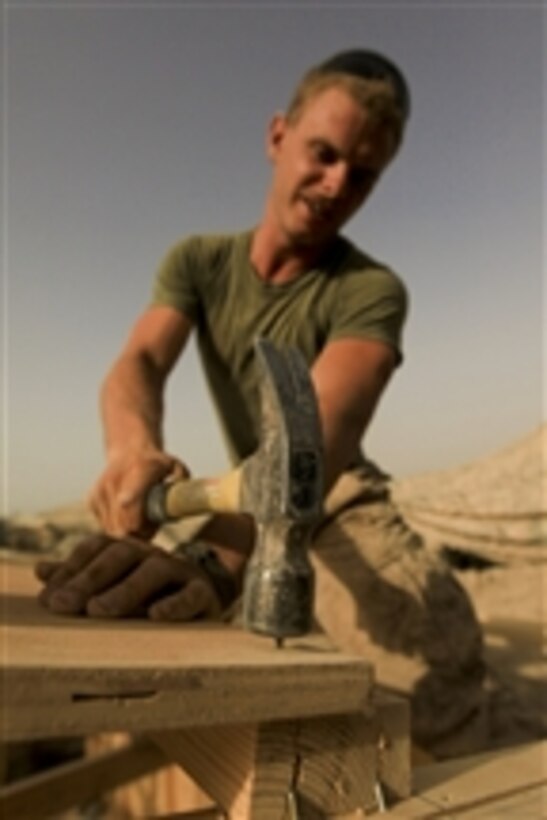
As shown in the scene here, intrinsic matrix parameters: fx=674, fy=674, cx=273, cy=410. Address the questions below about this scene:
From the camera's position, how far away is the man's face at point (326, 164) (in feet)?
7.41

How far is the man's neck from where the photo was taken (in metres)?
2.58

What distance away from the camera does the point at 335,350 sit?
217 cm

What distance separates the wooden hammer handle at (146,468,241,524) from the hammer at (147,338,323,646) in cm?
12

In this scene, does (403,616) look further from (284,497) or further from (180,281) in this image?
(284,497)

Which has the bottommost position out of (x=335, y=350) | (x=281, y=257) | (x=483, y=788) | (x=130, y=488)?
(x=483, y=788)

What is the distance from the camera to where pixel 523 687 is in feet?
9.55

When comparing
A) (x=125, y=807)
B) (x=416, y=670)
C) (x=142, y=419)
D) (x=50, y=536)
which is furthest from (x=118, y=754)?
(x=50, y=536)

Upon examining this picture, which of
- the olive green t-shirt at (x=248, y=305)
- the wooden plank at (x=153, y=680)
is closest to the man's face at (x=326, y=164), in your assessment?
the olive green t-shirt at (x=248, y=305)

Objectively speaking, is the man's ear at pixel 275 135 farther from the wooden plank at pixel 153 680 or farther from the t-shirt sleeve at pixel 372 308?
the wooden plank at pixel 153 680

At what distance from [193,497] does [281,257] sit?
1483mm

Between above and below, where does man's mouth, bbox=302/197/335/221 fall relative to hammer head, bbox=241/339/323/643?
above

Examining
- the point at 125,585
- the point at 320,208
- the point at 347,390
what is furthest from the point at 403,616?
the point at 125,585

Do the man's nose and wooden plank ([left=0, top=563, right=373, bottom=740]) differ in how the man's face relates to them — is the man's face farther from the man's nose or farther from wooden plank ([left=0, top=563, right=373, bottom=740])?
wooden plank ([left=0, top=563, right=373, bottom=740])

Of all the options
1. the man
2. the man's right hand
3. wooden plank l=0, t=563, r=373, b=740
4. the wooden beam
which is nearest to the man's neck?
the man
